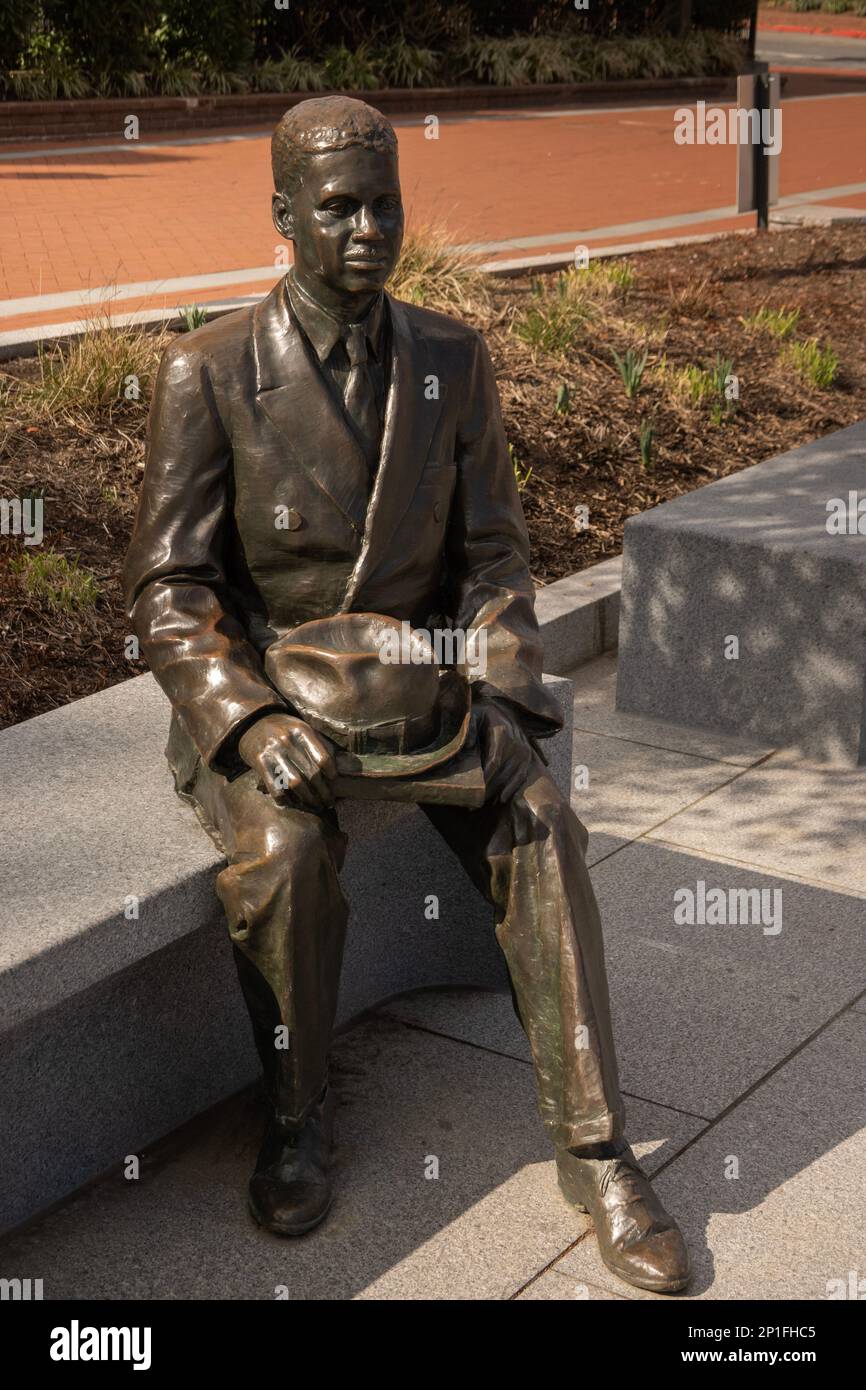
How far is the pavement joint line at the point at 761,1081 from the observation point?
3.84m

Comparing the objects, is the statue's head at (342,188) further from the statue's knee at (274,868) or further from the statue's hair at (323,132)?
the statue's knee at (274,868)

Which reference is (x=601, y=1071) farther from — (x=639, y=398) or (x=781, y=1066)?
(x=639, y=398)

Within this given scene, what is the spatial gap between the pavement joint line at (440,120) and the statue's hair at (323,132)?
47.8 ft

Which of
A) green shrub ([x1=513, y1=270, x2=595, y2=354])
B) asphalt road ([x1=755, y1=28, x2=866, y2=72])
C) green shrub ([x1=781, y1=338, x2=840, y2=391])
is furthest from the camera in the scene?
asphalt road ([x1=755, y1=28, x2=866, y2=72])

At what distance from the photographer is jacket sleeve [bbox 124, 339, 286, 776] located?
367 cm

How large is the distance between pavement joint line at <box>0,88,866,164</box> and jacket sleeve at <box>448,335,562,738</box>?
1446cm

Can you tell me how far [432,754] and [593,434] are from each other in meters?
5.14

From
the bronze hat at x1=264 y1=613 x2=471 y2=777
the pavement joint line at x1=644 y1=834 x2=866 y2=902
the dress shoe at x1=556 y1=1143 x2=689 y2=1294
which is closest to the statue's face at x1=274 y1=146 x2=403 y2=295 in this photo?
the bronze hat at x1=264 y1=613 x2=471 y2=777

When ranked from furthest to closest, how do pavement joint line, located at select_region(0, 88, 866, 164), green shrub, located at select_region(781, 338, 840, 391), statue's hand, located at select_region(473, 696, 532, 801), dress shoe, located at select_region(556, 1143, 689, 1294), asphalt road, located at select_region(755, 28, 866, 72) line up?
1. asphalt road, located at select_region(755, 28, 866, 72)
2. pavement joint line, located at select_region(0, 88, 866, 164)
3. green shrub, located at select_region(781, 338, 840, 391)
4. statue's hand, located at select_region(473, 696, 532, 801)
5. dress shoe, located at select_region(556, 1143, 689, 1294)

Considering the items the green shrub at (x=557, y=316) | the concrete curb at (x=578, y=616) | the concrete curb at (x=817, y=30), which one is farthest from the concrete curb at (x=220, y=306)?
the concrete curb at (x=817, y=30)

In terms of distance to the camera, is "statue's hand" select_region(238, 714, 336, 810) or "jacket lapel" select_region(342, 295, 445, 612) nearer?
"statue's hand" select_region(238, 714, 336, 810)

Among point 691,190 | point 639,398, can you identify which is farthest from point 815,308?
point 691,190

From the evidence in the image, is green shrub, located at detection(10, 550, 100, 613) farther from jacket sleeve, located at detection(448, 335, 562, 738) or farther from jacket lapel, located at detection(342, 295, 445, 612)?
jacket lapel, located at detection(342, 295, 445, 612)
